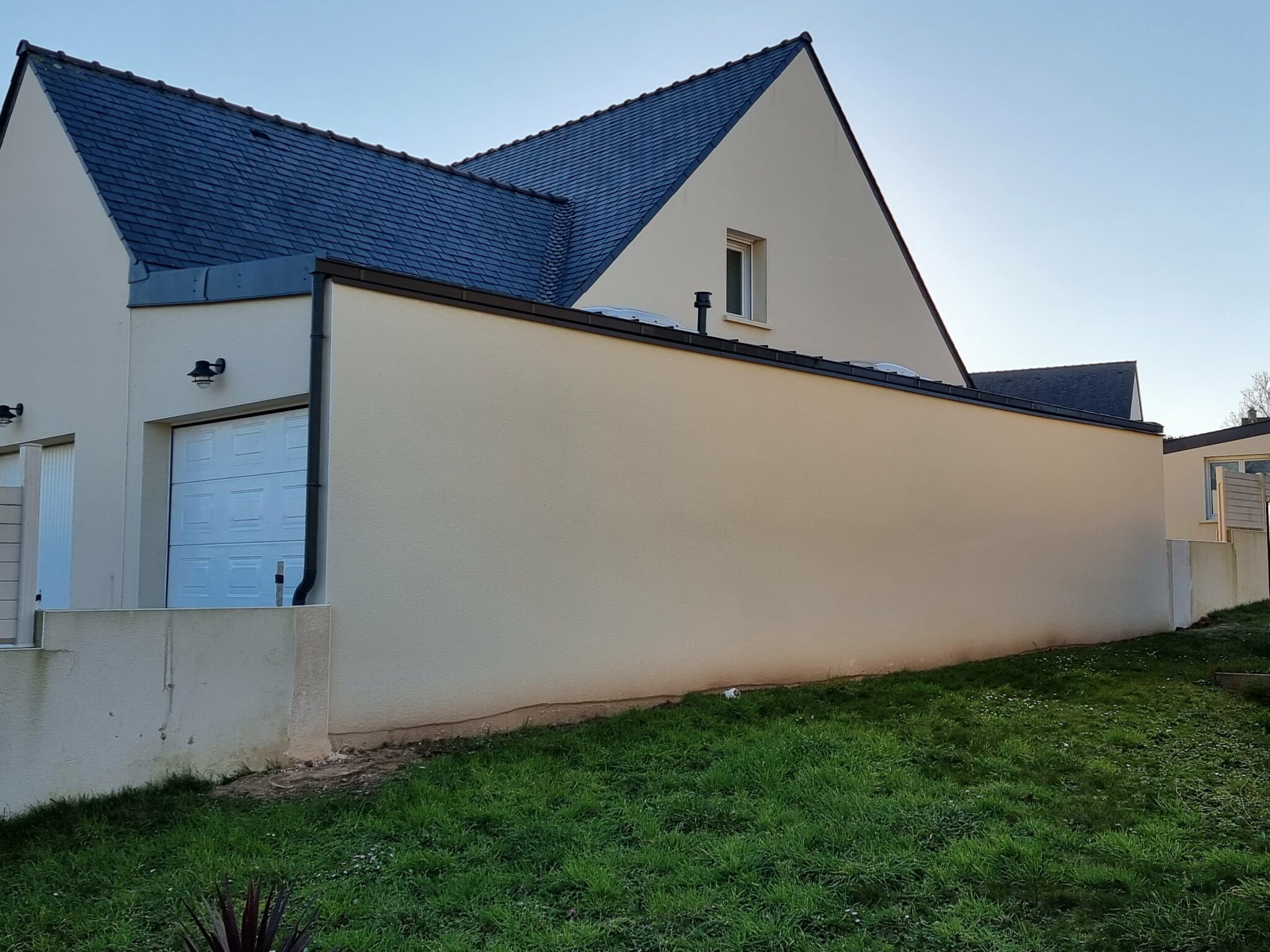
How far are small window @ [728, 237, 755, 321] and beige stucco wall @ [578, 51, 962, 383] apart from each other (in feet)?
0.90

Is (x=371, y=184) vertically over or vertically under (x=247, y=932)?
over

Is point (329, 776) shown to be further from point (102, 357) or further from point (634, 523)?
point (102, 357)

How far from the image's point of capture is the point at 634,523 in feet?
27.0

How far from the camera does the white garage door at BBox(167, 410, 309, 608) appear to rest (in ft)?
25.1

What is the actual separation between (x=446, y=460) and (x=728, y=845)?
3359mm

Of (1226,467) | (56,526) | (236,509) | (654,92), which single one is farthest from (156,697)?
(1226,467)

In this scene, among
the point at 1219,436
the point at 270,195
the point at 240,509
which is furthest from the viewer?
the point at 1219,436

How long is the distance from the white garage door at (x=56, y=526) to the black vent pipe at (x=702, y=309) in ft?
21.5

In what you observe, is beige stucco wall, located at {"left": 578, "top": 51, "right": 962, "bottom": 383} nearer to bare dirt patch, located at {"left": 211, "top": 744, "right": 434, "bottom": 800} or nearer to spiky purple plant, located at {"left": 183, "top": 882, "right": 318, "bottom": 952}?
bare dirt patch, located at {"left": 211, "top": 744, "right": 434, "bottom": 800}

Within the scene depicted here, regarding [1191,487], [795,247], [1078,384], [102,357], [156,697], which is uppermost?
[1078,384]

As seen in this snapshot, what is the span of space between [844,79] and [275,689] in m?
13.7

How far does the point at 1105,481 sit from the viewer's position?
13.1 m

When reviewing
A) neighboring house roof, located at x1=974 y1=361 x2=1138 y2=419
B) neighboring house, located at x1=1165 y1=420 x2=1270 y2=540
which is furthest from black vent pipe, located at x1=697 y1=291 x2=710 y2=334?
neighboring house roof, located at x1=974 y1=361 x2=1138 y2=419

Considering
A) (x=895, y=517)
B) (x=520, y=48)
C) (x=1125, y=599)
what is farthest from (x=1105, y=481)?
(x=520, y=48)
